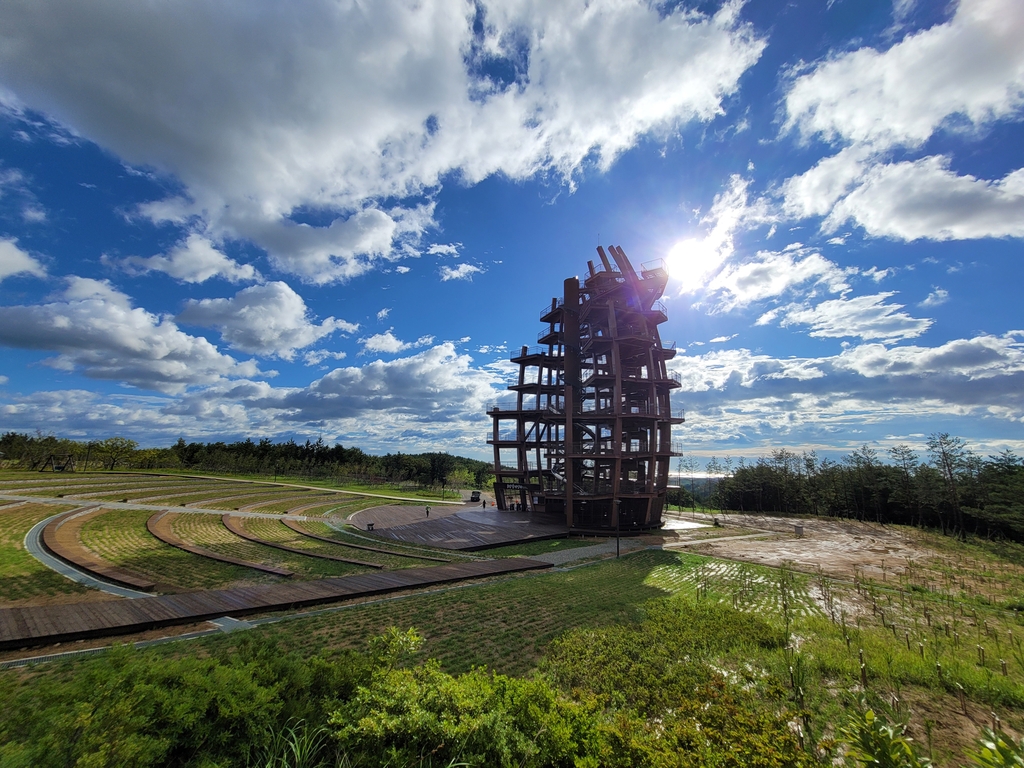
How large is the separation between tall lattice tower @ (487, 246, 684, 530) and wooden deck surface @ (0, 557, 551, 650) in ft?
65.2

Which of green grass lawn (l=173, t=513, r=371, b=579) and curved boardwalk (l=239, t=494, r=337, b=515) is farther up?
green grass lawn (l=173, t=513, r=371, b=579)

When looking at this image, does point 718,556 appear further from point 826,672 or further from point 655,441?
point 826,672

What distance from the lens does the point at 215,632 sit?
8.66 meters

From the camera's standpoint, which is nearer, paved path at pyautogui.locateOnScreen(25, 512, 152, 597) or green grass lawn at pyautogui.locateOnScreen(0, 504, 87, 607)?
green grass lawn at pyautogui.locateOnScreen(0, 504, 87, 607)

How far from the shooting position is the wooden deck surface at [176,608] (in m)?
8.05

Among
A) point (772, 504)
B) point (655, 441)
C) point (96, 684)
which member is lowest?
point (772, 504)

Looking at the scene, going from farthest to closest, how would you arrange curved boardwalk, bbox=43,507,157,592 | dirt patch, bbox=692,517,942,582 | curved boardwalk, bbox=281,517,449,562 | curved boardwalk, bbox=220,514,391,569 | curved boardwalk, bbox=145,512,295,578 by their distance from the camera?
1. dirt patch, bbox=692,517,942,582
2. curved boardwalk, bbox=281,517,449,562
3. curved boardwalk, bbox=220,514,391,569
4. curved boardwalk, bbox=145,512,295,578
5. curved boardwalk, bbox=43,507,157,592

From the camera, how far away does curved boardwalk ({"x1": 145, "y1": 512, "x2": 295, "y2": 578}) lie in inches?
568

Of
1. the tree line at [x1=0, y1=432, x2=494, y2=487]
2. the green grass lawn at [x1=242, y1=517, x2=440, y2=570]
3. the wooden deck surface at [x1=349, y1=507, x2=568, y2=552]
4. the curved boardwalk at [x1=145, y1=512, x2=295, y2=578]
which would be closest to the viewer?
the curved boardwalk at [x1=145, y1=512, x2=295, y2=578]

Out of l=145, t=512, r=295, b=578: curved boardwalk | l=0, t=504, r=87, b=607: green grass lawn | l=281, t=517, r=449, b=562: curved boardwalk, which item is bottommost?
l=281, t=517, r=449, b=562: curved boardwalk

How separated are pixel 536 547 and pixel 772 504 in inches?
1929

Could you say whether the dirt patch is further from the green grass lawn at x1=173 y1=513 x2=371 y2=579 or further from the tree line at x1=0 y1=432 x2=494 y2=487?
the tree line at x1=0 y1=432 x2=494 y2=487

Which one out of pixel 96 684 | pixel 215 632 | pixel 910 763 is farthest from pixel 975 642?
pixel 215 632

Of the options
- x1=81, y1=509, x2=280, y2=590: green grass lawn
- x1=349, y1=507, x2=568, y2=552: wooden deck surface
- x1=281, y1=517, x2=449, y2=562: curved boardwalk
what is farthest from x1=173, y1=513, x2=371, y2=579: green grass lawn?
x1=349, y1=507, x2=568, y2=552: wooden deck surface
